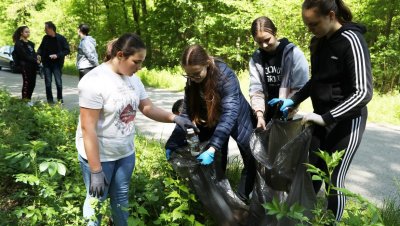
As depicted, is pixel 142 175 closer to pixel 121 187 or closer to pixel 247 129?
pixel 121 187

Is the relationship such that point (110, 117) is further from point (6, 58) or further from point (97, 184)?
point (6, 58)

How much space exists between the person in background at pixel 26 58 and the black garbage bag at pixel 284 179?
6078mm

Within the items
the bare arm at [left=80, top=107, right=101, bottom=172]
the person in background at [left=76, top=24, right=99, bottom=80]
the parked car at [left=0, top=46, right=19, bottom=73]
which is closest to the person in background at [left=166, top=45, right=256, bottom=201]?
the bare arm at [left=80, top=107, right=101, bottom=172]

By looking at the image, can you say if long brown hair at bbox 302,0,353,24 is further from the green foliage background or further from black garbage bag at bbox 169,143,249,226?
the green foliage background

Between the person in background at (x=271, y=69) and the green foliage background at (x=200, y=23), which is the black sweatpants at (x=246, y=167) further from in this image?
the green foliage background at (x=200, y=23)

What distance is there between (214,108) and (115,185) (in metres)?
0.86

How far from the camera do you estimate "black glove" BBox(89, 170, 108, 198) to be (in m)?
2.17

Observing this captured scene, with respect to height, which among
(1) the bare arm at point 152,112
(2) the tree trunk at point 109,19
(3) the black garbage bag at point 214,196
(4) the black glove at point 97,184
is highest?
(2) the tree trunk at point 109,19

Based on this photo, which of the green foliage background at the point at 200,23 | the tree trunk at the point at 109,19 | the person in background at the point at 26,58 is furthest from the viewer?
the tree trunk at the point at 109,19

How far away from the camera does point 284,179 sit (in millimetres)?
2262

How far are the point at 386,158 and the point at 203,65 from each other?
3692 mm

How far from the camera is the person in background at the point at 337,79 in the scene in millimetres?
2051

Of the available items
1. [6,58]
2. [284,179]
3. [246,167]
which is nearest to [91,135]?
[284,179]

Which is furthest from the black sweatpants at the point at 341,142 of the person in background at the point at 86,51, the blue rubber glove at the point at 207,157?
the person in background at the point at 86,51
